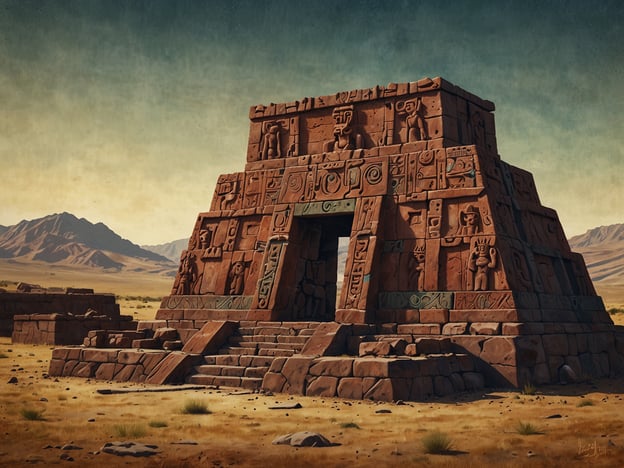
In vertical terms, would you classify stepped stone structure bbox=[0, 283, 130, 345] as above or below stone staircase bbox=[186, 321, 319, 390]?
above

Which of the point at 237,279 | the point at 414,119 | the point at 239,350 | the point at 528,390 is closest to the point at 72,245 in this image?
the point at 237,279

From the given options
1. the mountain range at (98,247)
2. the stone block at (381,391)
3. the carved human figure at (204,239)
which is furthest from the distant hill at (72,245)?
the stone block at (381,391)

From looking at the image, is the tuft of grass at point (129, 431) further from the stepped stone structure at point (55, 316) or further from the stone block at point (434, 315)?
the stepped stone structure at point (55, 316)

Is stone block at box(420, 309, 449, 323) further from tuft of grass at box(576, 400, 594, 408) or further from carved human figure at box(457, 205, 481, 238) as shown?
tuft of grass at box(576, 400, 594, 408)

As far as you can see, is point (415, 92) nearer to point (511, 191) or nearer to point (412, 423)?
point (511, 191)

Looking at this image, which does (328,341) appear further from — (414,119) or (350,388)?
(414,119)

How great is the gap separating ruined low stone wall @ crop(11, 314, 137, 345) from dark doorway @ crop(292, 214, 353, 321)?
32.0ft

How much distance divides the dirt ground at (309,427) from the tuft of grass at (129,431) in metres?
0.01

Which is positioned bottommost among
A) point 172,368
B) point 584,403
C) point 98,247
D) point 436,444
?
point 436,444

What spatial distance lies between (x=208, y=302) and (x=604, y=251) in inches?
4513

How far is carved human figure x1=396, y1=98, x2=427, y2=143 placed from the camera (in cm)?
1872

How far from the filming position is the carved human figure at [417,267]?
56.7 feet

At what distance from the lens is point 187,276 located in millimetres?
20594

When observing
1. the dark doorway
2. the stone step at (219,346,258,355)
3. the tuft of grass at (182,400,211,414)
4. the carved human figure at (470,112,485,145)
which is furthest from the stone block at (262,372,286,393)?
the carved human figure at (470,112,485,145)
